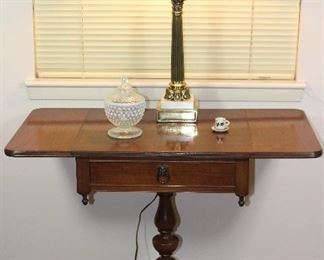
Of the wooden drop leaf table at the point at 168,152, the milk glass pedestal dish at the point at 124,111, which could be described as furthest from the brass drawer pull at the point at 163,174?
the milk glass pedestal dish at the point at 124,111

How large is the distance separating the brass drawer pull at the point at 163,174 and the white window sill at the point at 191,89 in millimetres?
387

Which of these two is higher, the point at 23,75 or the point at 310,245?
the point at 23,75

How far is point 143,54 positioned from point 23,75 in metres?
0.37

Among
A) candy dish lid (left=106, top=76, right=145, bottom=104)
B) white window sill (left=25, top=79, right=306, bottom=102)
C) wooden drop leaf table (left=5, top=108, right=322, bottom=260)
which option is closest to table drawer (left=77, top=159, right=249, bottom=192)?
wooden drop leaf table (left=5, top=108, right=322, bottom=260)

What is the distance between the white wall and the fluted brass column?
21cm

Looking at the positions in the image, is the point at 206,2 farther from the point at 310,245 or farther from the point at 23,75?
the point at 310,245

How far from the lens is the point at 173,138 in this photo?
173 centimetres

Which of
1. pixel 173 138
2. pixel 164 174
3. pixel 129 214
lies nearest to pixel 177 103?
pixel 173 138

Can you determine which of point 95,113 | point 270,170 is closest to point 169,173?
point 95,113

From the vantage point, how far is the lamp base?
1.84m

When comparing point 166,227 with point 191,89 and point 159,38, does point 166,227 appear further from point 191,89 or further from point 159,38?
point 159,38

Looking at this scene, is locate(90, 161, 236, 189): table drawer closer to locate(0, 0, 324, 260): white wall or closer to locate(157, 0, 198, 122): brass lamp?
locate(157, 0, 198, 122): brass lamp

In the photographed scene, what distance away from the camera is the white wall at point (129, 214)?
6.86 ft

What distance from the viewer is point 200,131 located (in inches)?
70.1
